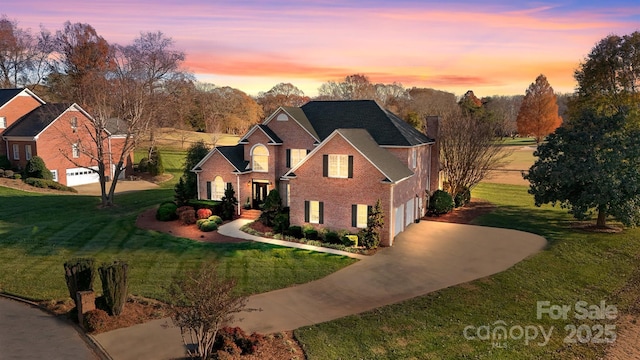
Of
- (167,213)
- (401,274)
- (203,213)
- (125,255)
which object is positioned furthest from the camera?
(167,213)

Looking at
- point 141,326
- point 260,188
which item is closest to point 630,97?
point 260,188

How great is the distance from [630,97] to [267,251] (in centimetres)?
4191

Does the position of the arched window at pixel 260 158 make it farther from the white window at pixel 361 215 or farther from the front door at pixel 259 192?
the white window at pixel 361 215

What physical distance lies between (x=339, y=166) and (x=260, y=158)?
28.3 feet

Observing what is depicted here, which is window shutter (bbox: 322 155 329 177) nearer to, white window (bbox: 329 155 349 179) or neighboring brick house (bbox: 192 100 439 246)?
neighboring brick house (bbox: 192 100 439 246)

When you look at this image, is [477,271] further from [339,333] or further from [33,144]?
[33,144]

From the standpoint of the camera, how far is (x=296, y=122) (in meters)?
33.1

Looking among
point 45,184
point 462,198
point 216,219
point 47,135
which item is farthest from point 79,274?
point 47,135

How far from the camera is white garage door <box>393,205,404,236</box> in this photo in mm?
27686

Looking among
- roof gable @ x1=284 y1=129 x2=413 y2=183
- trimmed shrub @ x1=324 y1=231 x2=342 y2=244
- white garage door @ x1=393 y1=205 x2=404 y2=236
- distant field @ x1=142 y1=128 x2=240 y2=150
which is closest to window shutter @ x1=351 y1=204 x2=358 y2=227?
trimmed shrub @ x1=324 y1=231 x2=342 y2=244

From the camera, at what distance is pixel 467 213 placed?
3519 centimetres

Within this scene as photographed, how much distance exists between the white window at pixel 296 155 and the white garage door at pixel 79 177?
28.1 meters

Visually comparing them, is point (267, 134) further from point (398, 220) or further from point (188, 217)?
point (398, 220)

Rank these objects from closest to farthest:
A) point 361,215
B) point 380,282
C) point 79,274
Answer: point 79,274, point 380,282, point 361,215
